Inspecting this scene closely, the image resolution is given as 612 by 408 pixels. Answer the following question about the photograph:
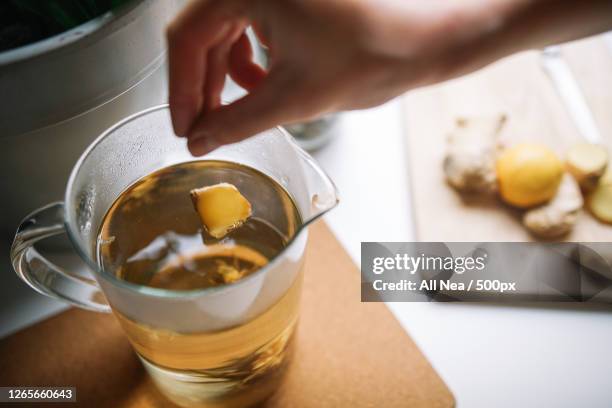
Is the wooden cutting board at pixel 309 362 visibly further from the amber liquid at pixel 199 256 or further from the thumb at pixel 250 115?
the thumb at pixel 250 115

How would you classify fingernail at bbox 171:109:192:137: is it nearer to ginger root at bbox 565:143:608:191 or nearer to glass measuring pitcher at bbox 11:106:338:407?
glass measuring pitcher at bbox 11:106:338:407

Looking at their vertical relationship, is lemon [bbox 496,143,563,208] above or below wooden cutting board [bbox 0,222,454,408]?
above

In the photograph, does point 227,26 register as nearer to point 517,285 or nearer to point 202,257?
point 202,257

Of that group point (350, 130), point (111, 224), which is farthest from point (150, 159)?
point (350, 130)

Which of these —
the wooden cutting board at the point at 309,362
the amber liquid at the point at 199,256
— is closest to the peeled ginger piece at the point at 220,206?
the amber liquid at the point at 199,256

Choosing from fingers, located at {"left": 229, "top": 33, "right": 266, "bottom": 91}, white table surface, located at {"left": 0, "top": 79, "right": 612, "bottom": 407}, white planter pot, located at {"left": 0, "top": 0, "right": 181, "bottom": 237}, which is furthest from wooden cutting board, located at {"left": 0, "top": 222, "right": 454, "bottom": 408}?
fingers, located at {"left": 229, "top": 33, "right": 266, "bottom": 91}

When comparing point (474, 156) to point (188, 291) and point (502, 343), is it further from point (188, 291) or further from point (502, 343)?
point (188, 291)
